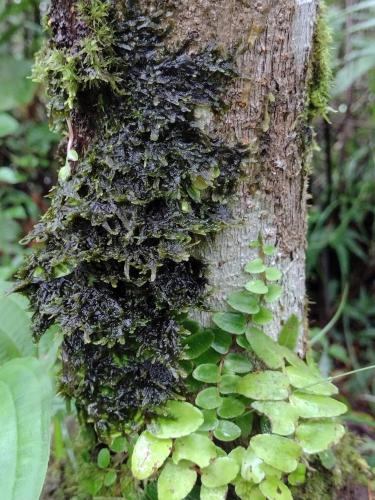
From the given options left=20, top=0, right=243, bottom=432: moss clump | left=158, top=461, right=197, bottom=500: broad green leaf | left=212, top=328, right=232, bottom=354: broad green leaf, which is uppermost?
left=20, top=0, right=243, bottom=432: moss clump

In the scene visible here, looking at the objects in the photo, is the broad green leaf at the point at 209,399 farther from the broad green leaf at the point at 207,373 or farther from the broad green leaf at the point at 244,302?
the broad green leaf at the point at 244,302

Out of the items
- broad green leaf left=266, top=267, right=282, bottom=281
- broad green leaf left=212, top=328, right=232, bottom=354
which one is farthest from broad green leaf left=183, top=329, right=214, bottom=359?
broad green leaf left=266, top=267, right=282, bottom=281

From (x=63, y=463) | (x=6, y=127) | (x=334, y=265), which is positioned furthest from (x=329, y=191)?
(x=63, y=463)

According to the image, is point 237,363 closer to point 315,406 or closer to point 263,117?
point 315,406

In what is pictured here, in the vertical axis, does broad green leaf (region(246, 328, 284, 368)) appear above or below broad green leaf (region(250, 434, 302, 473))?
above

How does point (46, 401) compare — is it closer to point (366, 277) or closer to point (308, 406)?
point (308, 406)

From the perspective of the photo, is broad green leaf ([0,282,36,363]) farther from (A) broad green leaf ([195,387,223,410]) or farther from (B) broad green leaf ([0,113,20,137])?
(B) broad green leaf ([0,113,20,137])

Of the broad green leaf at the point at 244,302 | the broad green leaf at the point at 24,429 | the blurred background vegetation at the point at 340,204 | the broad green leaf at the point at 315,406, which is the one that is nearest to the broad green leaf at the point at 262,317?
the broad green leaf at the point at 244,302
